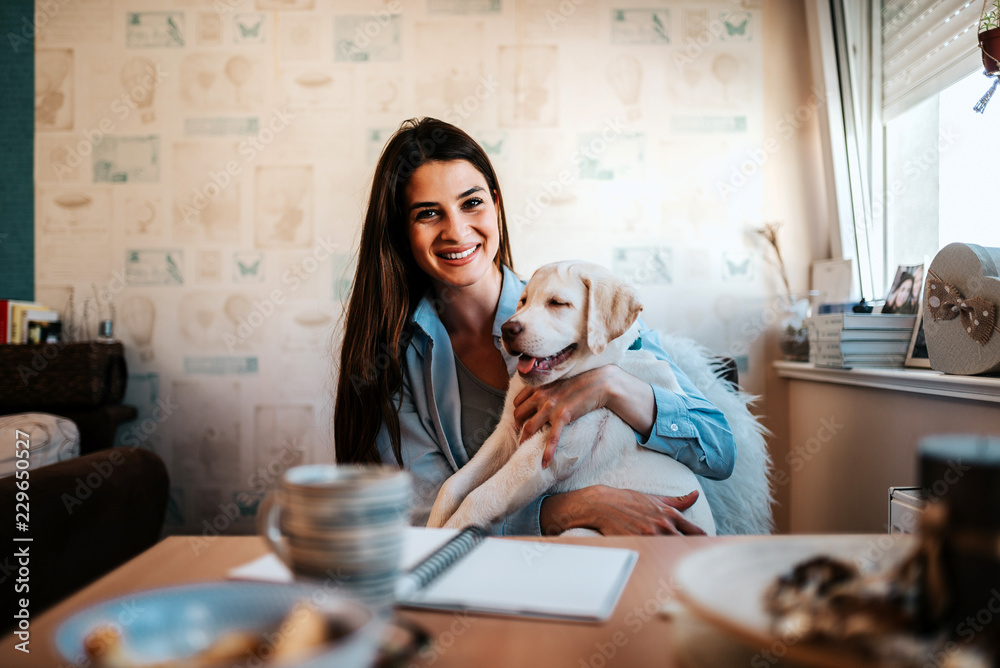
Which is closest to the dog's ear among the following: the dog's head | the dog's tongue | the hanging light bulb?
the dog's head

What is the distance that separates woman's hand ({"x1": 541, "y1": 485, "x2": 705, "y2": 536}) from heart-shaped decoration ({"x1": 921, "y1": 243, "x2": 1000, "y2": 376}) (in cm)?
83

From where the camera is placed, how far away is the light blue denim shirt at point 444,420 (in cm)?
133

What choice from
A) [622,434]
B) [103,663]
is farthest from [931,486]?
[622,434]

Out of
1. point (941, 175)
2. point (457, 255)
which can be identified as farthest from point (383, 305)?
point (941, 175)

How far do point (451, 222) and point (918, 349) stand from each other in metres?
→ 1.52

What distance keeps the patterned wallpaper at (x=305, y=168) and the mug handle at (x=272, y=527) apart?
7.53 ft

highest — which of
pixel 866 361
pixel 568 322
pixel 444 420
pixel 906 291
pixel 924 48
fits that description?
pixel 924 48

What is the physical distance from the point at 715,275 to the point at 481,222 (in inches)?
58.9

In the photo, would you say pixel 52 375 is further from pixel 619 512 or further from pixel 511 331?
pixel 619 512

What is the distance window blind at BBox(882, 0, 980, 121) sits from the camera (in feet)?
6.38

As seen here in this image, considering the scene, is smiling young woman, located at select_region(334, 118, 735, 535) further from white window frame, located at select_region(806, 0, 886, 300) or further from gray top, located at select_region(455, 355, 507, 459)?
white window frame, located at select_region(806, 0, 886, 300)

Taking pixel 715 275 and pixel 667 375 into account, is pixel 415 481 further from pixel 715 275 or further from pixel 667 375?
pixel 715 275

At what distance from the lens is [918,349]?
6.53 feet

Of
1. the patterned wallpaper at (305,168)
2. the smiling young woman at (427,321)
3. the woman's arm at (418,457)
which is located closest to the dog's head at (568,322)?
the smiling young woman at (427,321)
